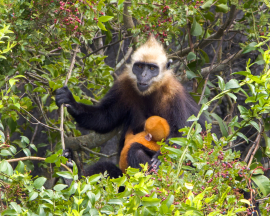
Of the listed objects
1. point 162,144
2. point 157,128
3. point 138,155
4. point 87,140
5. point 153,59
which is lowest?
point 87,140

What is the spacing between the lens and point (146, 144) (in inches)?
175

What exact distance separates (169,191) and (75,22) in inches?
85.8

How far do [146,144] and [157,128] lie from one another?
274mm

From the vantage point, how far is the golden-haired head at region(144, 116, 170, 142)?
432 centimetres

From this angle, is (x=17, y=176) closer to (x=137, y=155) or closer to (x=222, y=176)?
(x=222, y=176)

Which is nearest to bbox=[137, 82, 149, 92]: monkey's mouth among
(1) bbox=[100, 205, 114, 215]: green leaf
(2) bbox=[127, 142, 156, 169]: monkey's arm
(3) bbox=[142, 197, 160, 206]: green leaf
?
(2) bbox=[127, 142, 156, 169]: monkey's arm

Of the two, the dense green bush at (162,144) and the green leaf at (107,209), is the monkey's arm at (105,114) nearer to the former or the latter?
the dense green bush at (162,144)

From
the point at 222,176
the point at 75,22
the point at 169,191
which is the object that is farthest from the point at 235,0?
the point at 169,191

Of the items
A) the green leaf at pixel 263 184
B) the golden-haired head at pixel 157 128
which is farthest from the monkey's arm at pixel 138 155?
the green leaf at pixel 263 184

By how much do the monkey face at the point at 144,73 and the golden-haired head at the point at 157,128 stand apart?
425 mm

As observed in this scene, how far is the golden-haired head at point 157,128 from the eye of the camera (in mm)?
4320

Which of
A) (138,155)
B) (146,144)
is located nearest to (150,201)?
(138,155)

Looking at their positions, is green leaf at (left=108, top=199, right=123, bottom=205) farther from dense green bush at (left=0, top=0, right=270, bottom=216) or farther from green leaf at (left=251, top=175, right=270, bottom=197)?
green leaf at (left=251, top=175, right=270, bottom=197)

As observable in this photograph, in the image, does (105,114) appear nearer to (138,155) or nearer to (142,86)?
(142,86)
